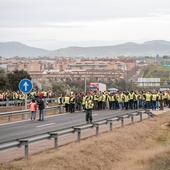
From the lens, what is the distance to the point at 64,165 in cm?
1856

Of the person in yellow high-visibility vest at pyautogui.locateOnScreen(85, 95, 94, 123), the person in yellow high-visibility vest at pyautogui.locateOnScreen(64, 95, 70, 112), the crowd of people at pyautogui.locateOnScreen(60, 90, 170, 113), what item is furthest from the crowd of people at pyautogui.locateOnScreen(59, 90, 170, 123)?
the person in yellow high-visibility vest at pyautogui.locateOnScreen(85, 95, 94, 123)

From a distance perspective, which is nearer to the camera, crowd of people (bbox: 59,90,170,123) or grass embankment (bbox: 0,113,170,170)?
grass embankment (bbox: 0,113,170,170)

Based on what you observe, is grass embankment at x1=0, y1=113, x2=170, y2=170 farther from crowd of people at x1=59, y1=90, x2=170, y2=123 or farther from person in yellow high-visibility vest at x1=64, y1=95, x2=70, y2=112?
crowd of people at x1=59, y1=90, x2=170, y2=123

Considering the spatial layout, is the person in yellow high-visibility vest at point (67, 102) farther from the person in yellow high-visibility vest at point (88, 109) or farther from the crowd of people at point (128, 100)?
the person in yellow high-visibility vest at point (88, 109)

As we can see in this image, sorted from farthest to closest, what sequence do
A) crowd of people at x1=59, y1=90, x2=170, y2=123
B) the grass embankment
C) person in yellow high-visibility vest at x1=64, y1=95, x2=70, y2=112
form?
crowd of people at x1=59, y1=90, x2=170, y2=123 < person in yellow high-visibility vest at x1=64, y1=95, x2=70, y2=112 < the grass embankment

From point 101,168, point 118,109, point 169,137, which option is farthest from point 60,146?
point 118,109

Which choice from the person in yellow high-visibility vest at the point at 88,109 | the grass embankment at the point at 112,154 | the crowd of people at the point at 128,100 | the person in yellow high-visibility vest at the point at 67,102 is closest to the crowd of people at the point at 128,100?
the crowd of people at the point at 128,100

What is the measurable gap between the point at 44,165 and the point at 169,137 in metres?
14.6

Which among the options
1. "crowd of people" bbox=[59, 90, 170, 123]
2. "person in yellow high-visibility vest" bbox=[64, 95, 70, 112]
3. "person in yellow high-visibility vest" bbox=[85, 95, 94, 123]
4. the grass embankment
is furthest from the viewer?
"crowd of people" bbox=[59, 90, 170, 123]

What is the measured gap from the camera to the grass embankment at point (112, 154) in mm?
18422

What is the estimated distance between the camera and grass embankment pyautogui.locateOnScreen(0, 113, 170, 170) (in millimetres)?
18422

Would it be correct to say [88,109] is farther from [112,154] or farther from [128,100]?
[128,100]

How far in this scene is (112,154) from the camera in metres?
22.8

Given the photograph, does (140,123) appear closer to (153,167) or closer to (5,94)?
(153,167)
